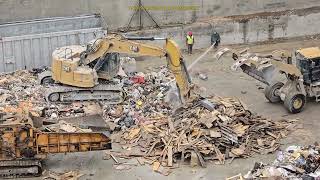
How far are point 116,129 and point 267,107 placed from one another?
19.0 feet

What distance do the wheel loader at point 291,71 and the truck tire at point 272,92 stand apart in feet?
0.32

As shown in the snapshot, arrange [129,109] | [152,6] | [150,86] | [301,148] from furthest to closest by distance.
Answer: [152,6] < [150,86] < [129,109] < [301,148]

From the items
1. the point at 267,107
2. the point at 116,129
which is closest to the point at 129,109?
the point at 116,129

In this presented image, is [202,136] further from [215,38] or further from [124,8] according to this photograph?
[124,8]

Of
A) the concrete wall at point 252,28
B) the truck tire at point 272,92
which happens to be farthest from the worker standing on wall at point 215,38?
Result: the truck tire at point 272,92

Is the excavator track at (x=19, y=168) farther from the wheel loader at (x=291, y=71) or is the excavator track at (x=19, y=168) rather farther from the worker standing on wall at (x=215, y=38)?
the worker standing on wall at (x=215, y=38)

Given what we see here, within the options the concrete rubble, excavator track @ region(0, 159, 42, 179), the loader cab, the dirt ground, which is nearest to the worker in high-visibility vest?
the dirt ground

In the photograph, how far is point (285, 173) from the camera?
1711 cm

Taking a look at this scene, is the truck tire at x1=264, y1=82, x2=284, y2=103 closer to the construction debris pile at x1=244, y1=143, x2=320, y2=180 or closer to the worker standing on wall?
the construction debris pile at x1=244, y1=143, x2=320, y2=180

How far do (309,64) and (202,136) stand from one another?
531cm

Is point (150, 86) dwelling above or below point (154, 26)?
below

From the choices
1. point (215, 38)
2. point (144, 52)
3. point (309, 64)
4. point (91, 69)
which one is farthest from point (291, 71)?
point (215, 38)

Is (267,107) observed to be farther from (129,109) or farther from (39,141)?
(39,141)

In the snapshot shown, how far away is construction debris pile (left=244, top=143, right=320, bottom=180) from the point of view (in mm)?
16984
